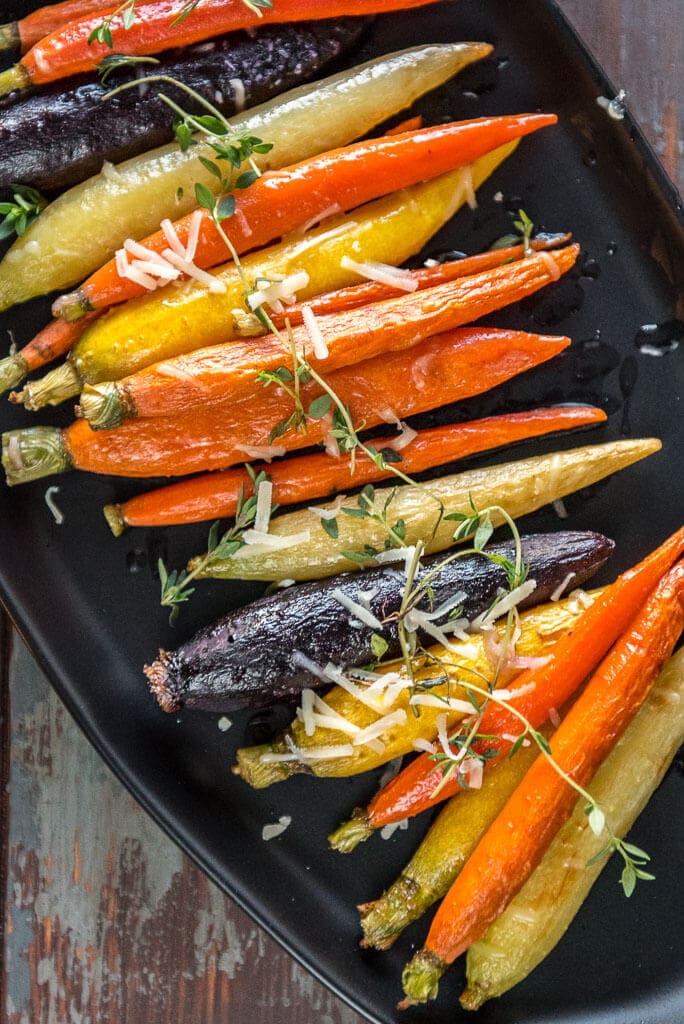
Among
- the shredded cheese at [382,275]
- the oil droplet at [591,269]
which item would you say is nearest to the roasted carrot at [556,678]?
the oil droplet at [591,269]

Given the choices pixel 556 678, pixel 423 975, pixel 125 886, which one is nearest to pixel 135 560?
pixel 125 886

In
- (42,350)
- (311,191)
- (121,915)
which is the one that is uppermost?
(311,191)

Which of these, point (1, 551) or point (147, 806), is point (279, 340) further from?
point (147, 806)

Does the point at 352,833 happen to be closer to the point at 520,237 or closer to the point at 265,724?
the point at 265,724

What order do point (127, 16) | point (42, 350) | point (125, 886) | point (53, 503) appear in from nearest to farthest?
1. point (127, 16)
2. point (42, 350)
3. point (53, 503)
4. point (125, 886)

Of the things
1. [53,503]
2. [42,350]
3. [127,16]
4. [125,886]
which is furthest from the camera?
[125,886]

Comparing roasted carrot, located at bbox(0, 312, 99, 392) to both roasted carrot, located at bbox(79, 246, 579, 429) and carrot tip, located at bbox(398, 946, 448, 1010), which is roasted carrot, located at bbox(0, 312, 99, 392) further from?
carrot tip, located at bbox(398, 946, 448, 1010)
